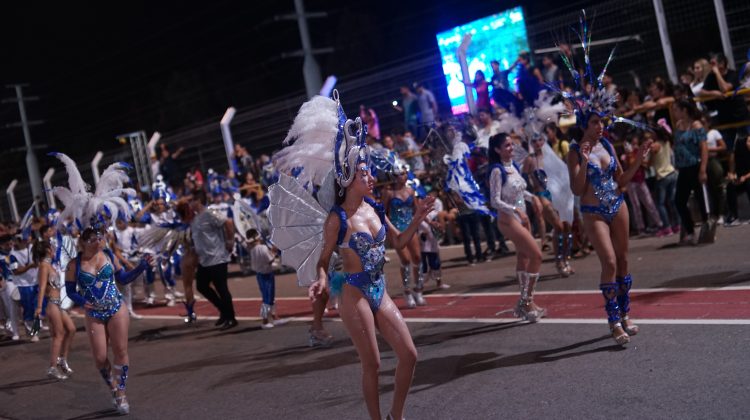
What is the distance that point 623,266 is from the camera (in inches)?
289

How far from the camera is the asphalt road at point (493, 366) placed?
590cm

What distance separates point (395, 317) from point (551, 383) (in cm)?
148

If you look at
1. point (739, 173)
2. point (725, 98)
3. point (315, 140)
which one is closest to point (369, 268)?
point (315, 140)

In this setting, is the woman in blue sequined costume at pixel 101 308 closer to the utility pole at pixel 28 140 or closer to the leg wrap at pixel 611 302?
the leg wrap at pixel 611 302

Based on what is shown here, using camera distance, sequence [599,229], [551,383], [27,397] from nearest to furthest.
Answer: [551,383] < [599,229] < [27,397]

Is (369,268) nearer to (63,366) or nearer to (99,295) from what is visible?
(99,295)

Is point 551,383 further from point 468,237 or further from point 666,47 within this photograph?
point 666,47

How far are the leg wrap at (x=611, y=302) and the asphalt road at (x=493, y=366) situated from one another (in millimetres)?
238

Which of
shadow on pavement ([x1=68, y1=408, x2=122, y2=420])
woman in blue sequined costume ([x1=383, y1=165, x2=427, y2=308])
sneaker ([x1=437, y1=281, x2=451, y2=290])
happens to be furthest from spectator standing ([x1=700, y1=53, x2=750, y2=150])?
shadow on pavement ([x1=68, y1=408, x2=122, y2=420])

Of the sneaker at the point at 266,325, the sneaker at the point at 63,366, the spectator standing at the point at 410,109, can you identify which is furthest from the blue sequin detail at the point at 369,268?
the spectator standing at the point at 410,109

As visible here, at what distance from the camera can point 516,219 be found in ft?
30.0

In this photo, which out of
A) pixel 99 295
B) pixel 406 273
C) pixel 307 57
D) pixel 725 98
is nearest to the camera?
pixel 99 295

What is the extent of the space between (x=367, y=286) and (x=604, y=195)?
104 inches

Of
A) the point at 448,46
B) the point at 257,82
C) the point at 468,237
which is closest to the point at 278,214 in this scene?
the point at 468,237
